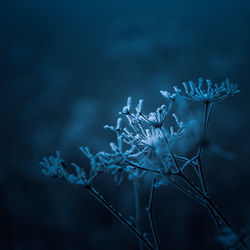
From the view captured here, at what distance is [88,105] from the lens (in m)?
2.61

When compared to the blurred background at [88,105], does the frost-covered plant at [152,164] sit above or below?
below

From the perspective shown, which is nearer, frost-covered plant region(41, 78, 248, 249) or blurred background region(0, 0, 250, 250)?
frost-covered plant region(41, 78, 248, 249)

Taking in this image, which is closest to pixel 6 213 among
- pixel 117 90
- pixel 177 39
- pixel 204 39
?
pixel 117 90

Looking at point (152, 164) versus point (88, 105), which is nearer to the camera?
point (152, 164)

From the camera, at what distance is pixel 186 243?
82.7 inches

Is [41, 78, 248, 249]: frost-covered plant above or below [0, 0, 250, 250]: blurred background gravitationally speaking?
below

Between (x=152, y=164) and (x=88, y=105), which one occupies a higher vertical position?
(x=88, y=105)

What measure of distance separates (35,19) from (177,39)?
5.85 feet

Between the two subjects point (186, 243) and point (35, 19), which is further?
point (35, 19)

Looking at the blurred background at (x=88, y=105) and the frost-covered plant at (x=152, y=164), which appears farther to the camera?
the blurred background at (x=88, y=105)

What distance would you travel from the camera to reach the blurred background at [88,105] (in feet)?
7.43

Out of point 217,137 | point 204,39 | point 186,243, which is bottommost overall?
point 186,243

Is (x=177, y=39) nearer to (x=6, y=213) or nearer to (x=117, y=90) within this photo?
(x=117, y=90)

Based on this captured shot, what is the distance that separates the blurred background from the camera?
2264 millimetres
